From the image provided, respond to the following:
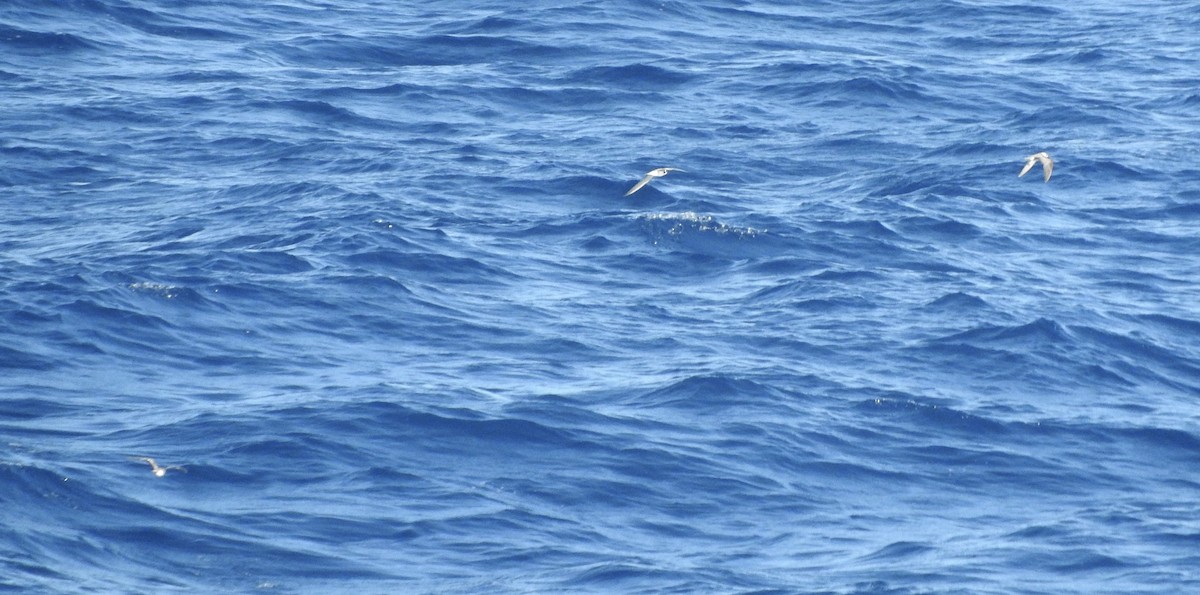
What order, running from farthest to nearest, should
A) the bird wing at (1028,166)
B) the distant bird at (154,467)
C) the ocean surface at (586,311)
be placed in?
1. the bird wing at (1028,166)
2. the distant bird at (154,467)
3. the ocean surface at (586,311)

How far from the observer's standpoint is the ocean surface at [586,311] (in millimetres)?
17641

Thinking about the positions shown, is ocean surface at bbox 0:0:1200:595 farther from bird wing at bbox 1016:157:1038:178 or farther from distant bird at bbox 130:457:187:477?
bird wing at bbox 1016:157:1038:178

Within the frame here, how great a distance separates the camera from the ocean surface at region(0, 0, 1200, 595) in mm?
17641

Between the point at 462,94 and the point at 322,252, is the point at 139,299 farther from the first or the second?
the point at 462,94

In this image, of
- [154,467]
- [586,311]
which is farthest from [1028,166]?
[154,467]

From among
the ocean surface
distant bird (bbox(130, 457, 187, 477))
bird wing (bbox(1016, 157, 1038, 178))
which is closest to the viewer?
the ocean surface

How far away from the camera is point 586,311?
926 inches

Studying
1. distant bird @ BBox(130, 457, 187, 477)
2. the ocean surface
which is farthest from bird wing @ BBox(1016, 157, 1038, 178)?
distant bird @ BBox(130, 457, 187, 477)

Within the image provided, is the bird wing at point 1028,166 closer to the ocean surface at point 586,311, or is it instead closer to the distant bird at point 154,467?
the ocean surface at point 586,311

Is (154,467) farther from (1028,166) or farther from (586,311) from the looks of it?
(1028,166)

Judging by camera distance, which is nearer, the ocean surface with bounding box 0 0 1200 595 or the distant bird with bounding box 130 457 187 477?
the ocean surface with bounding box 0 0 1200 595

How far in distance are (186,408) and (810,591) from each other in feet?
23.8

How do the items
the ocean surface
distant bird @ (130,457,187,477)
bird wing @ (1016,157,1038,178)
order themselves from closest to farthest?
the ocean surface
distant bird @ (130,457,187,477)
bird wing @ (1016,157,1038,178)

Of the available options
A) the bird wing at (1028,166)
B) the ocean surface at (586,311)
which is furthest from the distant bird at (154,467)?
the bird wing at (1028,166)
